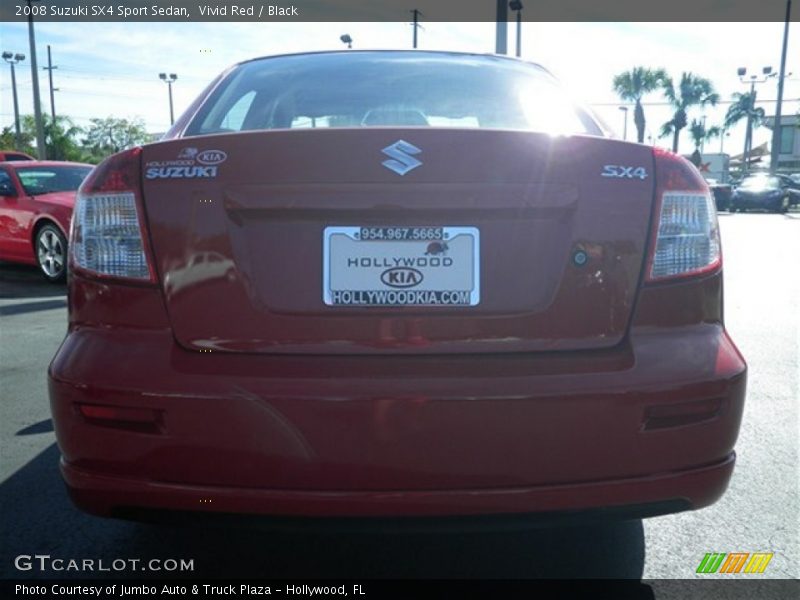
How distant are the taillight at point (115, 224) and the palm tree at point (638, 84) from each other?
Result: 52822 millimetres

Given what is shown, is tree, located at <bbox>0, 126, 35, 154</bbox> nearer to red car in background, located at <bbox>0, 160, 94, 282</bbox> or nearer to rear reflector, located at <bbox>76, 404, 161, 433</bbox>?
red car in background, located at <bbox>0, 160, 94, 282</bbox>

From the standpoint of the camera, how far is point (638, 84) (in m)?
51.7

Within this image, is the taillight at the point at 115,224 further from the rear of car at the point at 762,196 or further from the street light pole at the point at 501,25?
the rear of car at the point at 762,196

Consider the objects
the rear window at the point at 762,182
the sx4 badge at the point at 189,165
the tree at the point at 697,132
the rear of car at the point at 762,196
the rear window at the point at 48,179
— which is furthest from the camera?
the tree at the point at 697,132

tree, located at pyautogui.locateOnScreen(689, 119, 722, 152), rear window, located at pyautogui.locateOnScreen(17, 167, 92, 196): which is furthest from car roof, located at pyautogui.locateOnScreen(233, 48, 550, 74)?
tree, located at pyautogui.locateOnScreen(689, 119, 722, 152)

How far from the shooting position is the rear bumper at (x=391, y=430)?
5.97ft

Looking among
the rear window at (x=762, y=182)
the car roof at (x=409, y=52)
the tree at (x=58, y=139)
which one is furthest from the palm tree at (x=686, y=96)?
the car roof at (x=409, y=52)

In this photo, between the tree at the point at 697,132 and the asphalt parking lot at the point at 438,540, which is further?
the tree at the point at 697,132

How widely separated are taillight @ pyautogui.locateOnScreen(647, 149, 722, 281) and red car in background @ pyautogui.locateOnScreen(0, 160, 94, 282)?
8131mm

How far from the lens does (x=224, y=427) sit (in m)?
1.83

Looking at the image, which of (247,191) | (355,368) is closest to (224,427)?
(355,368)

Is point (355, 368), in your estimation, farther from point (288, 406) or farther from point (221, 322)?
point (221, 322)

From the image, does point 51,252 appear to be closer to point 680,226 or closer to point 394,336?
point 394,336

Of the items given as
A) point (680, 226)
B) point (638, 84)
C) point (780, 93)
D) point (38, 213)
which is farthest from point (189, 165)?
point (638, 84)
